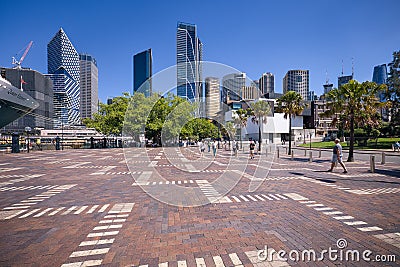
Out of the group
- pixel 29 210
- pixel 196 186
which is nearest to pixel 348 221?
pixel 196 186

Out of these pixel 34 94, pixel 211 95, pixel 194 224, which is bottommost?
pixel 194 224

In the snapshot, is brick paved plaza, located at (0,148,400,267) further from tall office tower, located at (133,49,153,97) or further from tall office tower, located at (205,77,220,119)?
tall office tower, located at (133,49,153,97)

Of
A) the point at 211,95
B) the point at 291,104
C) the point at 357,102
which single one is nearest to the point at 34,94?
the point at 291,104

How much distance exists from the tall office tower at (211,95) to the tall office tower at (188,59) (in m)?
0.41

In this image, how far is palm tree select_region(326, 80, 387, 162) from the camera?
16.5m

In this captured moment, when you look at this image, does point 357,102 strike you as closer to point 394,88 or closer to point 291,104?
point 291,104

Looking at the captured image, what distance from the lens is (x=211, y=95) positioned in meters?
11.2

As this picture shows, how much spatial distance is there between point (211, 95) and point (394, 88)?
122ft

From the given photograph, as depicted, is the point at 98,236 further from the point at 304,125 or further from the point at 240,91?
the point at 304,125

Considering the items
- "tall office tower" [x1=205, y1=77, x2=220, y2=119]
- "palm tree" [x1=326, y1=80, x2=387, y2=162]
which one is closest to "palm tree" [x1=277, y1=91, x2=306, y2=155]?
"palm tree" [x1=326, y1=80, x2=387, y2=162]

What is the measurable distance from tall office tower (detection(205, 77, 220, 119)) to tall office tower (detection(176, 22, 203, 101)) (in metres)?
0.41

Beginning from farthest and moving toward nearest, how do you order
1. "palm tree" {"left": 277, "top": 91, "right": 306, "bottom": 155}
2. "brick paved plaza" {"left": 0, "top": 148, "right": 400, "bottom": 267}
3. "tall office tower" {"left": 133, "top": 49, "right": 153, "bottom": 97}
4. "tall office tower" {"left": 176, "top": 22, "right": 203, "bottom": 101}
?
"palm tree" {"left": 277, "top": 91, "right": 306, "bottom": 155} → "tall office tower" {"left": 133, "top": 49, "right": 153, "bottom": 97} → "tall office tower" {"left": 176, "top": 22, "right": 203, "bottom": 101} → "brick paved plaza" {"left": 0, "top": 148, "right": 400, "bottom": 267}

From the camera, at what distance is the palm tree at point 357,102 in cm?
1653

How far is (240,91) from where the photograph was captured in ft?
29.3
